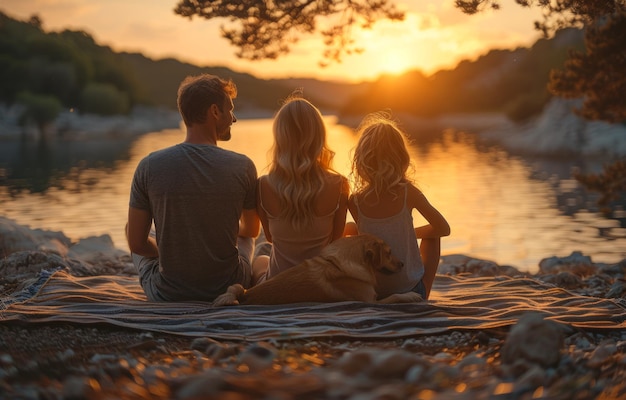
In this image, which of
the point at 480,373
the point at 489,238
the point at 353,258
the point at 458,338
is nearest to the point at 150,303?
the point at 353,258

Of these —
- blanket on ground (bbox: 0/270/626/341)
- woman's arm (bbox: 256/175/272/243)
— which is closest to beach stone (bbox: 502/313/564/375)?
blanket on ground (bbox: 0/270/626/341)

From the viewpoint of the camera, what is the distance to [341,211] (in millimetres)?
4887

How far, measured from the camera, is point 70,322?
4.15 m

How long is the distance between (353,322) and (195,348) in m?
0.92

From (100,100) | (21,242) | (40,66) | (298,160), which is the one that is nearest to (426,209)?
(298,160)

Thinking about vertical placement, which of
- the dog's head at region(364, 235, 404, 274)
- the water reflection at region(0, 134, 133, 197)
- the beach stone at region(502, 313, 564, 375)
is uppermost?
the dog's head at region(364, 235, 404, 274)

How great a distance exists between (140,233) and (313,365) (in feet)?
5.70

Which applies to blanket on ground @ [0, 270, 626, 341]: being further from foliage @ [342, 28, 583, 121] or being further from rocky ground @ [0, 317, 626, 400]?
foliage @ [342, 28, 583, 121]

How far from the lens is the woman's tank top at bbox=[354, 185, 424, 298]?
4816 mm

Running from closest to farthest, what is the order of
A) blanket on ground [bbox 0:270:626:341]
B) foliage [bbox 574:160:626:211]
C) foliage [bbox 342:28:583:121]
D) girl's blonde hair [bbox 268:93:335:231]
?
blanket on ground [bbox 0:270:626:341], girl's blonde hair [bbox 268:93:335:231], foliage [bbox 574:160:626:211], foliage [bbox 342:28:583:121]

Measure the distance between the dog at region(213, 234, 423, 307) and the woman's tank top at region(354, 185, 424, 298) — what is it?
0.13 metres

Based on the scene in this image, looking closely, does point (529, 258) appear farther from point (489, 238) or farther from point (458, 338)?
point (458, 338)

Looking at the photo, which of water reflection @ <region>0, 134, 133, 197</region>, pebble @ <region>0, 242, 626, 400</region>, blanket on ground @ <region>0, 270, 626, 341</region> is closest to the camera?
pebble @ <region>0, 242, 626, 400</region>

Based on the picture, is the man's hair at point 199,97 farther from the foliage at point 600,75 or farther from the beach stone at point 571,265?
the foliage at point 600,75
